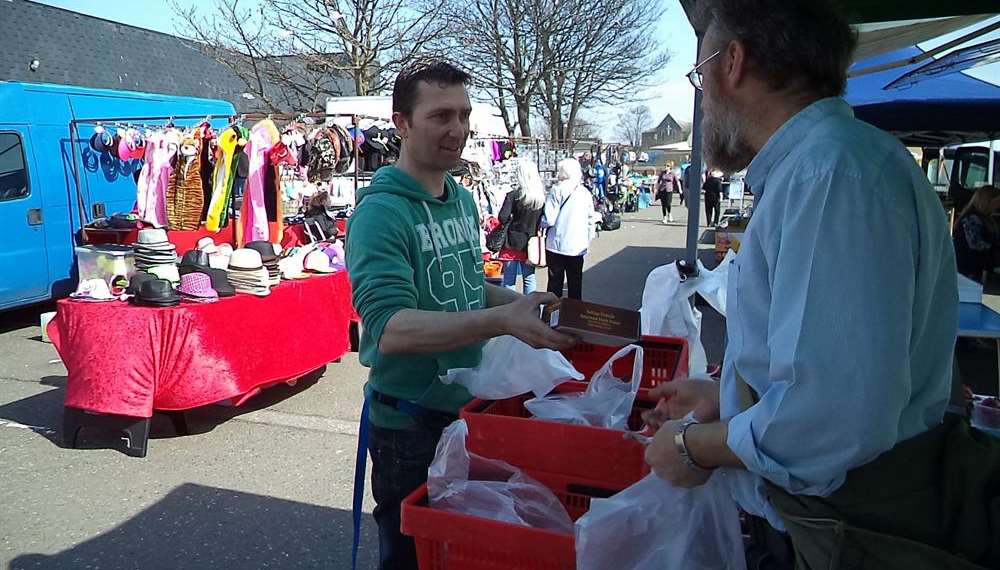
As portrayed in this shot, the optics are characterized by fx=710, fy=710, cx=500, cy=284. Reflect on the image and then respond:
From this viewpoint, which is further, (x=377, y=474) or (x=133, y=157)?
(x=133, y=157)

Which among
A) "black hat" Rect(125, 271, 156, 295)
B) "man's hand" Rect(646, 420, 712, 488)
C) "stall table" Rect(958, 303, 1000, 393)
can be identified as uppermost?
"man's hand" Rect(646, 420, 712, 488)

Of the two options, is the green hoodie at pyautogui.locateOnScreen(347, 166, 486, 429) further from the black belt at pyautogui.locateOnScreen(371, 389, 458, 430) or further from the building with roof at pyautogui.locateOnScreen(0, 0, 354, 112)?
the building with roof at pyautogui.locateOnScreen(0, 0, 354, 112)

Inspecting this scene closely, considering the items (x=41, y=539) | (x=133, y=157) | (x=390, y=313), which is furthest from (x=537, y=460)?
(x=133, y=157)

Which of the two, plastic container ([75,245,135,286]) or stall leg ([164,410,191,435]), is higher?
plastic container ([75,245,135,286])

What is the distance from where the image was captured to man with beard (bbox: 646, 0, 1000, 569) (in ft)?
3.28

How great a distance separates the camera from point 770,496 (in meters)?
1.20

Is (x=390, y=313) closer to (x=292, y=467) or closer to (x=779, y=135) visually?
(x=779, y=135)

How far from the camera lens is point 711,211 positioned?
67.5 feet

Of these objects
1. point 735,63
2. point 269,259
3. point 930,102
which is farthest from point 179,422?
point 930,102

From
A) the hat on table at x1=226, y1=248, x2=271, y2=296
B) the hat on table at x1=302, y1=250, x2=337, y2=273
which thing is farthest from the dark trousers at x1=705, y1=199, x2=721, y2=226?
the hat on table at x1=226, y1=248, x2=271, y2=296

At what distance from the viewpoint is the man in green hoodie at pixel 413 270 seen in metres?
1.80

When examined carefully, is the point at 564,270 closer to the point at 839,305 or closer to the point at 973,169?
the point at 839,305

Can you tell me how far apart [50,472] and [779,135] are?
4543 mm

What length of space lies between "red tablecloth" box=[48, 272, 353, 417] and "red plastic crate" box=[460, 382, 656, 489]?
346 cm
